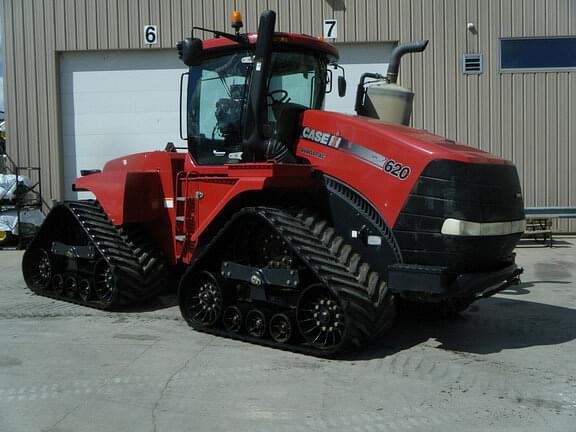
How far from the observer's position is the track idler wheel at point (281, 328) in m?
5.37

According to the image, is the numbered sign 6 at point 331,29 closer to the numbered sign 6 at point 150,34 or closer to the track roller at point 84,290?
the numbered sign 6 at point 150,34

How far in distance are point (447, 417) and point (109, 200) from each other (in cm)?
454

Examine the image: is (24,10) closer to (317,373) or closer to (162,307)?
(162,307)

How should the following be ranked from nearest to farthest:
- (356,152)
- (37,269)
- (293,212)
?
1. (356,152)
2. (293,212)
3. (37,269)

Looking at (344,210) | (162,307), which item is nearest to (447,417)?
(344,210)

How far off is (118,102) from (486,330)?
9.80 m

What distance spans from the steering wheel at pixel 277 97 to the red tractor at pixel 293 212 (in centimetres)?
2

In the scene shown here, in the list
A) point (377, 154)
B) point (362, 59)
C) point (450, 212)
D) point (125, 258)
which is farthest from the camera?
point (362, 59)

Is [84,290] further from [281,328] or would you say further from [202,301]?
[281,328]

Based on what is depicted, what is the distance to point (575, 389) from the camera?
452cm

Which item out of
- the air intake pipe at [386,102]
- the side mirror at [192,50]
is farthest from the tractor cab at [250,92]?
the air intake pipe at [386,102]

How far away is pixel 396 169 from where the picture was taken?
5.06m

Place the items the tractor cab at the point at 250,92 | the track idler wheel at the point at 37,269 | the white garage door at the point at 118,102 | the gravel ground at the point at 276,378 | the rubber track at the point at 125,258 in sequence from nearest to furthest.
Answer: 1. the gravel ground at the point at 276,378
2. the tractor cab at the point at 250,92
3. the rubber track at the point at 125,258
4. the track idler wheel at the point at 37,269
5. the white garage door at the point at 118,102

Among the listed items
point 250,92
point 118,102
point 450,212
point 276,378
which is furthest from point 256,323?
point 118,102
